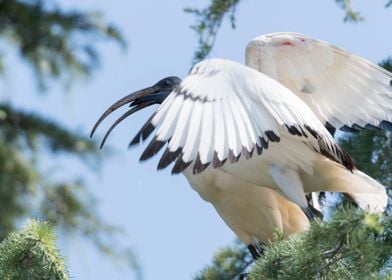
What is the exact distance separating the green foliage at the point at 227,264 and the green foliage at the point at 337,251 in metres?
1.83

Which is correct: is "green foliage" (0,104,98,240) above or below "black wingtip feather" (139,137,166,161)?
above

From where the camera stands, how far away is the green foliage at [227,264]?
15.1ft

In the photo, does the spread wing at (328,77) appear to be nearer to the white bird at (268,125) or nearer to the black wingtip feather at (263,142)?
the white bird at (268,125)

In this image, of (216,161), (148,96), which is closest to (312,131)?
(216,161)

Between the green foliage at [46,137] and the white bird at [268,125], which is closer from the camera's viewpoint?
the white bird at [268,125]

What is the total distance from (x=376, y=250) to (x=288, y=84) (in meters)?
1.88

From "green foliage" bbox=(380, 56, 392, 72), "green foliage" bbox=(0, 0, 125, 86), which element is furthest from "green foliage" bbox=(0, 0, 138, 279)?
"green foliage" bbox=(380, 56, 392, 72)

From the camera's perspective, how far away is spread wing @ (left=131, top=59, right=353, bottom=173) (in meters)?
3.17

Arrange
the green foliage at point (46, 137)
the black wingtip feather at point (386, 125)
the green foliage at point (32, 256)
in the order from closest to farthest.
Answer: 1. the green foliage at point (32, 256)
2. the black wingtip feather at point (386, 125)
3. the green foliage at point (46, 137)

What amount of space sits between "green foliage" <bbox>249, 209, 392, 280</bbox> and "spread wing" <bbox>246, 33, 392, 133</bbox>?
5.32ft

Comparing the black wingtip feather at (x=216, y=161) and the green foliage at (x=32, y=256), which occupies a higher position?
the green foliage at (x=32, y=256)

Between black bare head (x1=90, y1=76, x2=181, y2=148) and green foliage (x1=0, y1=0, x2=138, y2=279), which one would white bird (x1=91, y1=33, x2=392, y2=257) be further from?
green foliage (x1=0, y1=0, x2=138, y2=279)

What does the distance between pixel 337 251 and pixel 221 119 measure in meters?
0.84

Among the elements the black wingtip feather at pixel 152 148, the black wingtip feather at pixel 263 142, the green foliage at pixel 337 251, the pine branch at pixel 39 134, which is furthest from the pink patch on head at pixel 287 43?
the pine branch at pixel 39 134
